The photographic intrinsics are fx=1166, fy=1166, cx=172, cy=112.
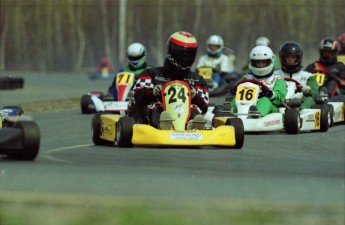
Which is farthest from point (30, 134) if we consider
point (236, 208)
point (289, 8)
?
point (289, 8)

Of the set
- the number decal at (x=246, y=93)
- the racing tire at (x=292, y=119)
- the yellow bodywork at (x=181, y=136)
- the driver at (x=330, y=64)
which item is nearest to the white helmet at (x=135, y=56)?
the driver at (x=330, y=64)

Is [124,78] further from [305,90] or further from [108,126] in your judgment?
[108,126]

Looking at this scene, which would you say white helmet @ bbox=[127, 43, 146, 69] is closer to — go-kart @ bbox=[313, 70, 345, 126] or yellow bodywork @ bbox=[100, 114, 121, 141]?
go-kart @ bbox=[313, 70, 345, 126]

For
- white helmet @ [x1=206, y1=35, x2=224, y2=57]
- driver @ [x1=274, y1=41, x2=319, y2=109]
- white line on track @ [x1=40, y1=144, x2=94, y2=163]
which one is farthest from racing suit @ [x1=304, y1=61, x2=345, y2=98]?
white line on track @ [x1=40, y1=144, x2=94, y2=163]

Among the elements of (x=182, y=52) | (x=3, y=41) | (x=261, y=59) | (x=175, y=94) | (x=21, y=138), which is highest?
(x=182, y=52)

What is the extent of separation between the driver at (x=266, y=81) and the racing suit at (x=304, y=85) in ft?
1.70

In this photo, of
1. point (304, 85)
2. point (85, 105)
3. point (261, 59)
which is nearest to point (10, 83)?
point (85, 105)

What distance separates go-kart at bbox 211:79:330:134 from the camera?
504 inches

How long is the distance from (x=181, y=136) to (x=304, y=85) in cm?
435

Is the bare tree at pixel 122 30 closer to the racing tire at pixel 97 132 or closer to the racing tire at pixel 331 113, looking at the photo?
the racing tire at pixel 331 113

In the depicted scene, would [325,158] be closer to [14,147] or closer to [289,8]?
[14,147]

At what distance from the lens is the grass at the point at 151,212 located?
6.78 m

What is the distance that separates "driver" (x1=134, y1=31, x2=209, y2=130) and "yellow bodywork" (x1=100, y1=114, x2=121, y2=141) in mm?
473

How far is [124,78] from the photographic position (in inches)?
661
